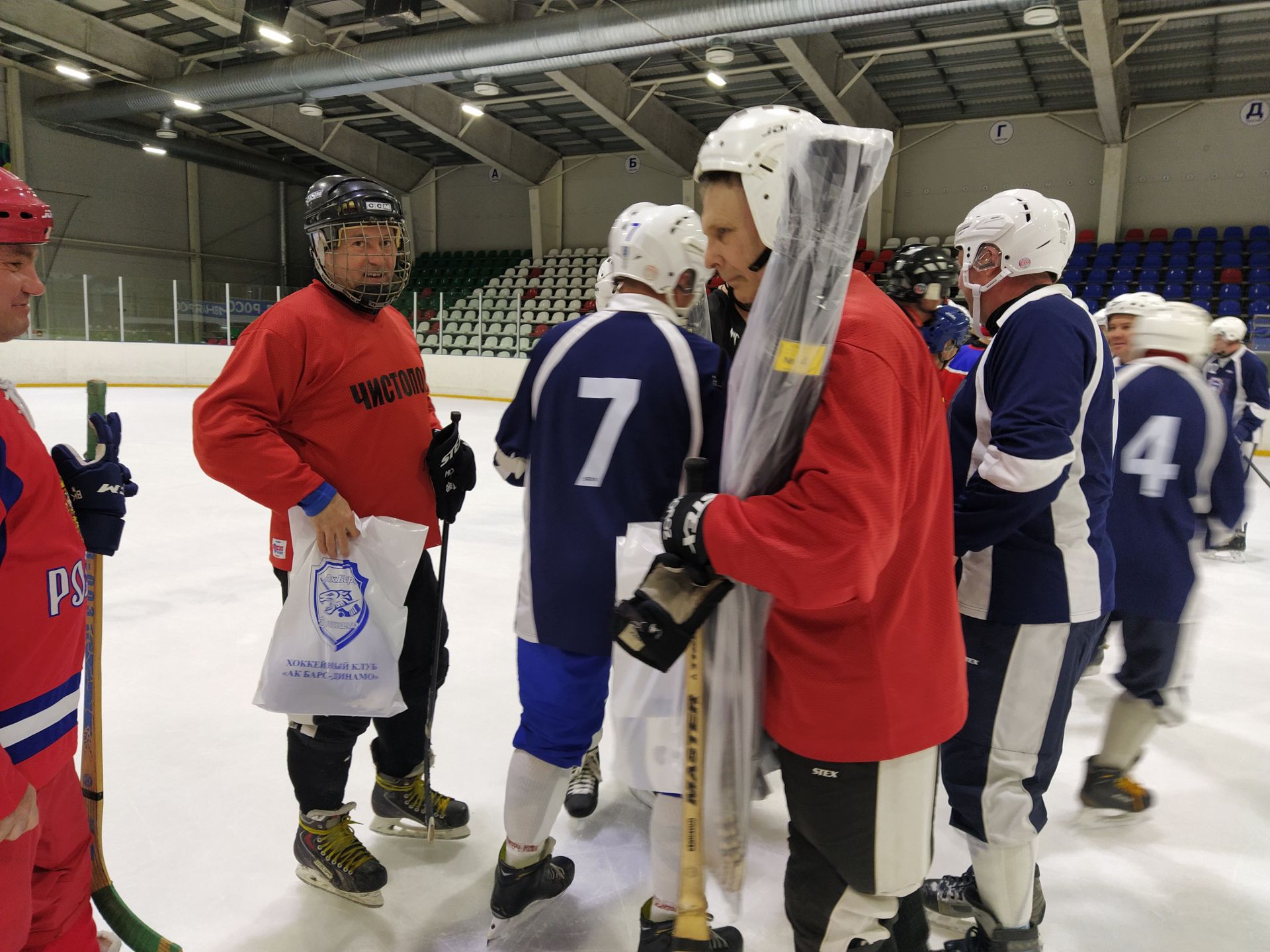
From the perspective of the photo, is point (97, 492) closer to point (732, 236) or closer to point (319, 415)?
point (319, 415)

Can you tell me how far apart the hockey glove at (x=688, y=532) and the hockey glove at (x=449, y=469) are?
1.02 meters

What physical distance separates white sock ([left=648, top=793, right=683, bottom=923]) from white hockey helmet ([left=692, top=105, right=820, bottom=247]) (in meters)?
1.09

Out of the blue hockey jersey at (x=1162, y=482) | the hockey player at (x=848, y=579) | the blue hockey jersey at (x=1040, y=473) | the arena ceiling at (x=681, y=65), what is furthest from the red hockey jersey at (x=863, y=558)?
the arena ceiling at (x=681, y=65)

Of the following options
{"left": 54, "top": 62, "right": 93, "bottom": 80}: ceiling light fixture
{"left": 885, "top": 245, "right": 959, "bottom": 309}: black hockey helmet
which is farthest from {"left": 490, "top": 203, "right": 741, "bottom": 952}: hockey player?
{"left": 54, "top": 62, "right": 93, "bottom": 80}: ceiling light fixture

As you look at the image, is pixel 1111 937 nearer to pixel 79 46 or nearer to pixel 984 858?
pixel 984 858

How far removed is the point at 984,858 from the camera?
5.61ft

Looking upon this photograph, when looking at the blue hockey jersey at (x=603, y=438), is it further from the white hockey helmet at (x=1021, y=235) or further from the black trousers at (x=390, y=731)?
the white hockey helmet at (x=1021, y=235)

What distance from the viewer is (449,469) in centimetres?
212

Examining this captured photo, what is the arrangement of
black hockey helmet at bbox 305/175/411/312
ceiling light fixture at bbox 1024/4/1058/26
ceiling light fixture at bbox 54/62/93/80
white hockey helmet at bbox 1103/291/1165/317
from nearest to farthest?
black hockey helmet at bbox 305/175/411/312 < white hockey helmet at bbox 1103/291/1165/317 < ceiling light fixture at bbox 1024/4/1058/26 < ceiling light fixture at bbox 54/62/93/80

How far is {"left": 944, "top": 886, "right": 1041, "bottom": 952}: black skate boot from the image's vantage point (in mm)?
1691

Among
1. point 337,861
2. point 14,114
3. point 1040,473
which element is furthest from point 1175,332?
point 14,114

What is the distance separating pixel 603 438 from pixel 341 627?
75cm

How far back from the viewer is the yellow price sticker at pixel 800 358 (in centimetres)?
109

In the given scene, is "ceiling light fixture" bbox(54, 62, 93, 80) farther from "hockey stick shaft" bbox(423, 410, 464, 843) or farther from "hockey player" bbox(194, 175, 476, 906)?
"hockey stick shaft" bbox(423, 410, 464, 843)
